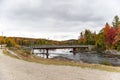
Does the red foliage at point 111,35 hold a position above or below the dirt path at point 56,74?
above

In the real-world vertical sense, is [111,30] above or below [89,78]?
above

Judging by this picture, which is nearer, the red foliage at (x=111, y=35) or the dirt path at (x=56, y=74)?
the dirt path at (x=56, y=74)

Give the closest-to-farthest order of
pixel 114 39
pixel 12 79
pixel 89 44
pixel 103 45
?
pixel 12 79
pixel 114 39
pixel 103 45
pixel 89 44

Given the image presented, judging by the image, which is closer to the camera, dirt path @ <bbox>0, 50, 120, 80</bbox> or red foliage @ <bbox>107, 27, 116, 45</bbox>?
dirt path @ <bbox>0, 50, 120, 80</bbox>

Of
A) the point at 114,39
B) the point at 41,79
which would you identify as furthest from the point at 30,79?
the point at 114,39

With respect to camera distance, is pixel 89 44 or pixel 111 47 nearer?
pixel 111 47

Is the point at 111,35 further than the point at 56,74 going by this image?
Yes

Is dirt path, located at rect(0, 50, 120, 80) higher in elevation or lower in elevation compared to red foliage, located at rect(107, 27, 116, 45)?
lower

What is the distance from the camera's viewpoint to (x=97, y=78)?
22859 millimetres

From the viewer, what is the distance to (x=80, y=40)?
183125mm

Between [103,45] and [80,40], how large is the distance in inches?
2245

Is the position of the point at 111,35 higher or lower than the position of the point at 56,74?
higher

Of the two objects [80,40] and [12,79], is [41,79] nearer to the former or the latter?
[12,79]

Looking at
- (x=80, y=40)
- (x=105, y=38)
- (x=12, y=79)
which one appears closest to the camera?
(x=12, y=79)
